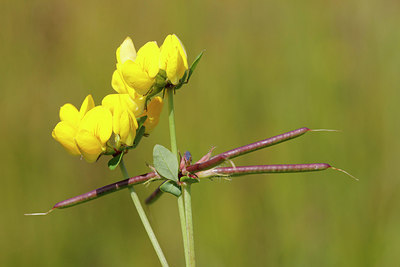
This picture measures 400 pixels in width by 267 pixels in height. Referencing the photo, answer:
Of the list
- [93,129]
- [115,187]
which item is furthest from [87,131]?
[115,187]

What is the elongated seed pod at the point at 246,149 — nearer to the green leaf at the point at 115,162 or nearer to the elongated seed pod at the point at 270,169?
the elongated seed pod at the point at 270,169

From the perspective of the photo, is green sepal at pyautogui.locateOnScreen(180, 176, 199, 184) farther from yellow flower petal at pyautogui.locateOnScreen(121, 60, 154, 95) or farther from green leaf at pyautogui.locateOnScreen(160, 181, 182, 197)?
yellow flower petal at pyautogui.locateOnScreen(121, 60, 154, 95)

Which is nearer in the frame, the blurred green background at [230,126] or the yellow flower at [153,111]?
the yellow flower at [153,111]

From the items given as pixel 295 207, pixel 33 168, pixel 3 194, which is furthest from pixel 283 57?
pixel 3 194

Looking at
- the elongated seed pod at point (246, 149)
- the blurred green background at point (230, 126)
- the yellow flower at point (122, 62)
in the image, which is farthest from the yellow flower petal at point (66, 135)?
the blurred green background at point (230, 126)

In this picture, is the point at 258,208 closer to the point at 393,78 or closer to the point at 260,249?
the point at 260,249

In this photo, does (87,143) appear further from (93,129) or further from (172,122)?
(172,122)

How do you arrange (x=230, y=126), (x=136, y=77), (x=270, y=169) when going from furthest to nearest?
(x=230, y=126) → (x=136, y=77) → (x=270, y=169)
